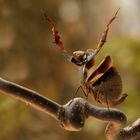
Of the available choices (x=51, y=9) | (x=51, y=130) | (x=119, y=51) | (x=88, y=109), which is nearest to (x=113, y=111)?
(x=88, y=109)

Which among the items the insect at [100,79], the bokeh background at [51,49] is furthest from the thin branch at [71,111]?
the bokeh background at [51,49]

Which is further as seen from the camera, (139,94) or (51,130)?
(51,130)

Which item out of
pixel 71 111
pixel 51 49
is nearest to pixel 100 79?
pixel 71 111

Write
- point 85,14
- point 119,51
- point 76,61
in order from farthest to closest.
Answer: point 85,14, point 119,51, point 76,61

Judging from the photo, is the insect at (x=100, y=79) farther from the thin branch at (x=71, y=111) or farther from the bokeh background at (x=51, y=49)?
the bokeh background at (x=51, y=49)

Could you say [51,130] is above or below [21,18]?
below

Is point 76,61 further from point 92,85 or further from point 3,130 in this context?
point 3,130

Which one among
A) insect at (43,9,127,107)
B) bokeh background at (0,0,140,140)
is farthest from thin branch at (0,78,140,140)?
bokeh background at (0,0,140,140)
